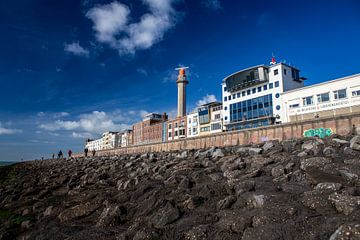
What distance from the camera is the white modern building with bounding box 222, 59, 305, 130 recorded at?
49.1 m

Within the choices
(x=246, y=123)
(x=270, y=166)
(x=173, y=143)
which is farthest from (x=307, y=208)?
(x=246, y=123)

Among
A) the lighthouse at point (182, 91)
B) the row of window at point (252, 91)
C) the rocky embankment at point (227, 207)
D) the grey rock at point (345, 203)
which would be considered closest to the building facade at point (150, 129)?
the lighthouse at point (182, 91)

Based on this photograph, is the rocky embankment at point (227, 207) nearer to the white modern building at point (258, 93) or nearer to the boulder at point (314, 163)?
the boulder at point (314, 163)

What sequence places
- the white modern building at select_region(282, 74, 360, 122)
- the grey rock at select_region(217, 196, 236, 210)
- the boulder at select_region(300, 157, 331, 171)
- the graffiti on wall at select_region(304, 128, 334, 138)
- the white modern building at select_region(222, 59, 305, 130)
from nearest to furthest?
the grey rock at select_region(217, 196, 236, 210) → the boulder at select_region(300, 157, 331, 171) → the graffiti on wall at select_region(304, 128, 334, 138) → the white modern building at select_region(282, 74, 360, 122) → the white modern building at select_region(222, 59, 305, 130)

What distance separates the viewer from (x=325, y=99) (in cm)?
3928

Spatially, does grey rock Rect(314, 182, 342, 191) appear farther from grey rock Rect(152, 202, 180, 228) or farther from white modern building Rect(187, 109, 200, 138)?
white modern building Rect(187, 109, 200, 138)

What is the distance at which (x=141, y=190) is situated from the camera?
8391 mm

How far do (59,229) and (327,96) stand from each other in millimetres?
42757

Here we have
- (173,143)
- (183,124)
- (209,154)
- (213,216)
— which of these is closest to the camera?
(213,216)

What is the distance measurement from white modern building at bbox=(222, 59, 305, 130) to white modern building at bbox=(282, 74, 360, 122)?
3223 mm

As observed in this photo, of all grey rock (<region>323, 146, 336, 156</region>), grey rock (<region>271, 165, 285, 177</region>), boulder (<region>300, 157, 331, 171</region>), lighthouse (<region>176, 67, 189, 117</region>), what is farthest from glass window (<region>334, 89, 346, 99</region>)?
lighthouse (<region>176, 67, 189, 117</region>)

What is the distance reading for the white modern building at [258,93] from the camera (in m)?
49.1

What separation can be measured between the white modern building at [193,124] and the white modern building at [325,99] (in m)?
30.3

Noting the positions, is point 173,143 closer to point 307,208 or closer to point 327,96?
point 327,96
